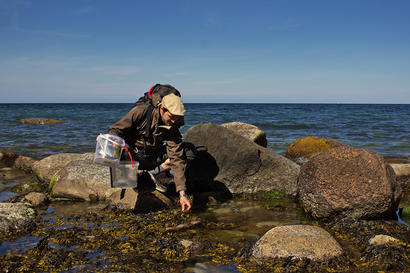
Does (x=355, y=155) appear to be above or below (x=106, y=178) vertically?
above

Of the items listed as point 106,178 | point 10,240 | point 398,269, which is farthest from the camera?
point 106,178

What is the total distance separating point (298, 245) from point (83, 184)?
14.5 feet

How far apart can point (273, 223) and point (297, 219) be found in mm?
499

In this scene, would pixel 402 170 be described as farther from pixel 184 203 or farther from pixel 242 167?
pixel 184 203

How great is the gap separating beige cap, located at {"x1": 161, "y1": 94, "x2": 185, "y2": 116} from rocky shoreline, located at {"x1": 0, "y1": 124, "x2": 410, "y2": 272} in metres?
1.63

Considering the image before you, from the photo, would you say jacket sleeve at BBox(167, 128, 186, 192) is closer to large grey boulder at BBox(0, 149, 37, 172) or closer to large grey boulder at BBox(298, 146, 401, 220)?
large grey boulder at BBox(298, 146, 401, 220)

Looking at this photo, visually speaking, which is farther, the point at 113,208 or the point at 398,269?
the point at 113,208

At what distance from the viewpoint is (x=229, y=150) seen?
6.90 meters

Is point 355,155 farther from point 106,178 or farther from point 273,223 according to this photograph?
point 106,178

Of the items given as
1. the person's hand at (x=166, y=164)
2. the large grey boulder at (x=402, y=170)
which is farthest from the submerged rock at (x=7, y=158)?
the large grey boulder at (x=402, y=170)

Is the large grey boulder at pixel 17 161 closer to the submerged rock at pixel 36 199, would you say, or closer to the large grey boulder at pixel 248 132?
the submerged rock at pixel 36 199

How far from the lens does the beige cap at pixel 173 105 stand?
460 centimetres

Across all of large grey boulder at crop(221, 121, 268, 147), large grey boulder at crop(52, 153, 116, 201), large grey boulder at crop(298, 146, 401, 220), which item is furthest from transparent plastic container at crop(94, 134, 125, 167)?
large grey boulder at crop(221, 121, 268, 147)

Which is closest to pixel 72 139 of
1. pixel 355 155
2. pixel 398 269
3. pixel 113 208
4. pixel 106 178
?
pixel 106 178
